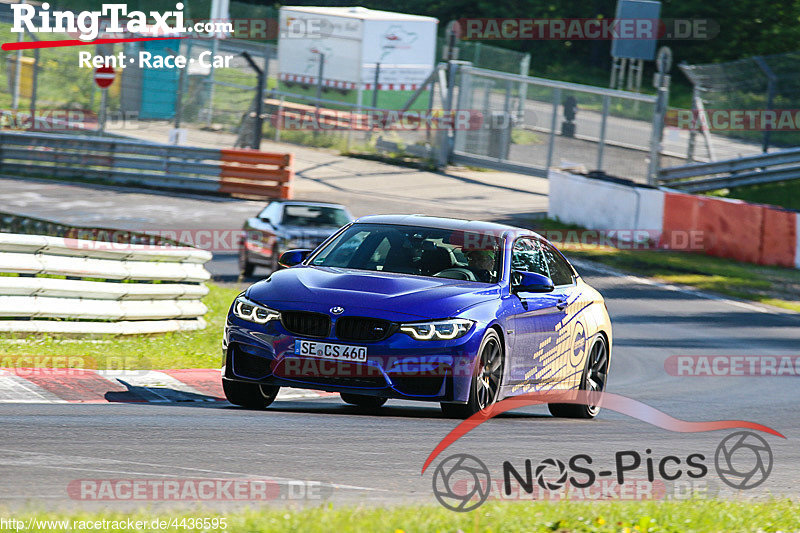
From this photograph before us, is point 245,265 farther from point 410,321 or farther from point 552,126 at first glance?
point 552,126

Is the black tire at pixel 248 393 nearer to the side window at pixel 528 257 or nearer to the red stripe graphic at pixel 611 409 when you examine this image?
the red stripe graphic at pixel 611 409

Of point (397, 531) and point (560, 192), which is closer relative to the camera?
point (397, 531)

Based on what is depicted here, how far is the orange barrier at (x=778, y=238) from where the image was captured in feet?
73.9

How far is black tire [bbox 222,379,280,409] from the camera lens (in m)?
8.65

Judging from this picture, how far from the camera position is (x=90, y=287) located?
1145 centimetres

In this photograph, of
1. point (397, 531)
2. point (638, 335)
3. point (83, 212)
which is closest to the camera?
point (397, 531)

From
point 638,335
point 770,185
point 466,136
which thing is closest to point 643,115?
point 770,185

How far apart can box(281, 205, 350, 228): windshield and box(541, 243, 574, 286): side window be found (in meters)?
9.18

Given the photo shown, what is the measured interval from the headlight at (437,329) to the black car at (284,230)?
406 inches

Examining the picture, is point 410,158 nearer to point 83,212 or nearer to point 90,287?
point 83,212

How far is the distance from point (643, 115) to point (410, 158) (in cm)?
742

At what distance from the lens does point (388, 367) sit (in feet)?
26.3

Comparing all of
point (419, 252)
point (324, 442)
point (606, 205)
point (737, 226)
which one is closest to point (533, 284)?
point (419, 252)

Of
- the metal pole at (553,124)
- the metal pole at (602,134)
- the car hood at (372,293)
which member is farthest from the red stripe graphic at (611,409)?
the metal pole at (553,124)
